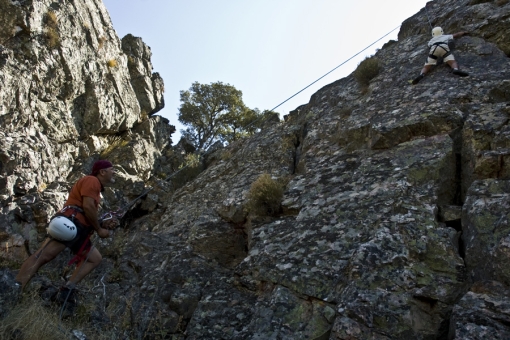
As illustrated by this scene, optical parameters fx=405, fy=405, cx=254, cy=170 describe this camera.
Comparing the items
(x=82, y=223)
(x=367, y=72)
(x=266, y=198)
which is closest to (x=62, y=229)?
(x=82, y=223)

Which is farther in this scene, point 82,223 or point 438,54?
point 438,54

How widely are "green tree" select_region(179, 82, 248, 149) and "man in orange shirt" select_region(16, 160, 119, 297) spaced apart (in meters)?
17.8

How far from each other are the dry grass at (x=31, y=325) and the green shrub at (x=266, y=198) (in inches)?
152

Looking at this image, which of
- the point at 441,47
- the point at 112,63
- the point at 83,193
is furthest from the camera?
the point at 112,63

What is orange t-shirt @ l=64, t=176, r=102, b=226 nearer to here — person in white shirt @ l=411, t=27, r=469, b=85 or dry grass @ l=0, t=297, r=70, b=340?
dry grass @ l=0, t=297, r=70, b=340

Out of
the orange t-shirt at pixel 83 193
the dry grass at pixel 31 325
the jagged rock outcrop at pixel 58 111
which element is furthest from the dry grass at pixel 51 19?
the dry grass at pixel 31 325

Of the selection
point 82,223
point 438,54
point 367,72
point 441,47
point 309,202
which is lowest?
point 309,202

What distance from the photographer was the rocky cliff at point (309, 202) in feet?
15.2

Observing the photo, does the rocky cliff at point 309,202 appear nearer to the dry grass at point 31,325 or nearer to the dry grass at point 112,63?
the dry grass at point 31,325

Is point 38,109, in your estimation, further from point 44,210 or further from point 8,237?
point 8,237

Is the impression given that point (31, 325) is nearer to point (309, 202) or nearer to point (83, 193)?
point (83, 193)

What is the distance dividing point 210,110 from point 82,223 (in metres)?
19.3

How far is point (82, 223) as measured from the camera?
18.5 feet

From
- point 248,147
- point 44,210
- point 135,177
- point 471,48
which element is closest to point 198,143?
point 135,177
